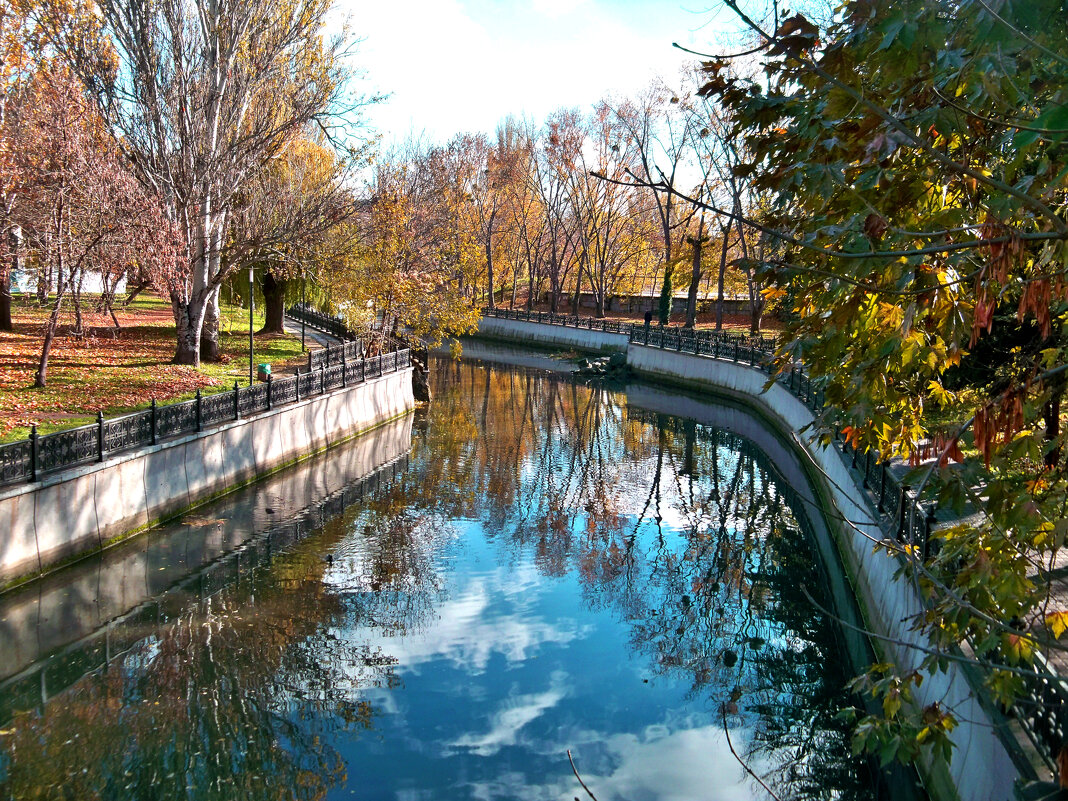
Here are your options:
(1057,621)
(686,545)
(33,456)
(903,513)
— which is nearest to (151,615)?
(33,456)

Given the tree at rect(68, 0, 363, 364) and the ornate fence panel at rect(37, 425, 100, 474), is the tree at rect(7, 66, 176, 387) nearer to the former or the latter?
the tree at rect(68, 0, 363, 364)

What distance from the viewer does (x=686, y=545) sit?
17.2m

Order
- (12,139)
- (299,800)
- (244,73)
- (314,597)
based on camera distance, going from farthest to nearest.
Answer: (244,73)
(12,139)
(314,597)
(299,800)

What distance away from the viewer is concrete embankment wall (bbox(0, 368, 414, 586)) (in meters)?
12.4

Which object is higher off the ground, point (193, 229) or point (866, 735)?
point (193, 229)

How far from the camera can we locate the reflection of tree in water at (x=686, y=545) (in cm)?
1065

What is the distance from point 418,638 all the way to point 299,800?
12.6 feet

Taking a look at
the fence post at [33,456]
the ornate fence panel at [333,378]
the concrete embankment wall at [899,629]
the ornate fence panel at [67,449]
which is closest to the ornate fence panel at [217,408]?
the ornate fence panel at [67,449]

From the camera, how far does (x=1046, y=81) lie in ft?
18.5

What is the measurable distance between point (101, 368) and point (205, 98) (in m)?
8.06

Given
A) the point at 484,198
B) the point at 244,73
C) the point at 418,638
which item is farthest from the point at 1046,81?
the point at 484,198

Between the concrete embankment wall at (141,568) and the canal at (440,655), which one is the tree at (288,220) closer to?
the concrete embankment wall at (141,568)

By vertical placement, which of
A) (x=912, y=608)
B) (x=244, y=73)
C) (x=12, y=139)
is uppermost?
(x=244, y=73)

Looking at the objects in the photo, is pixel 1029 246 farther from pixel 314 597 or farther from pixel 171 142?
pixel 171 142
